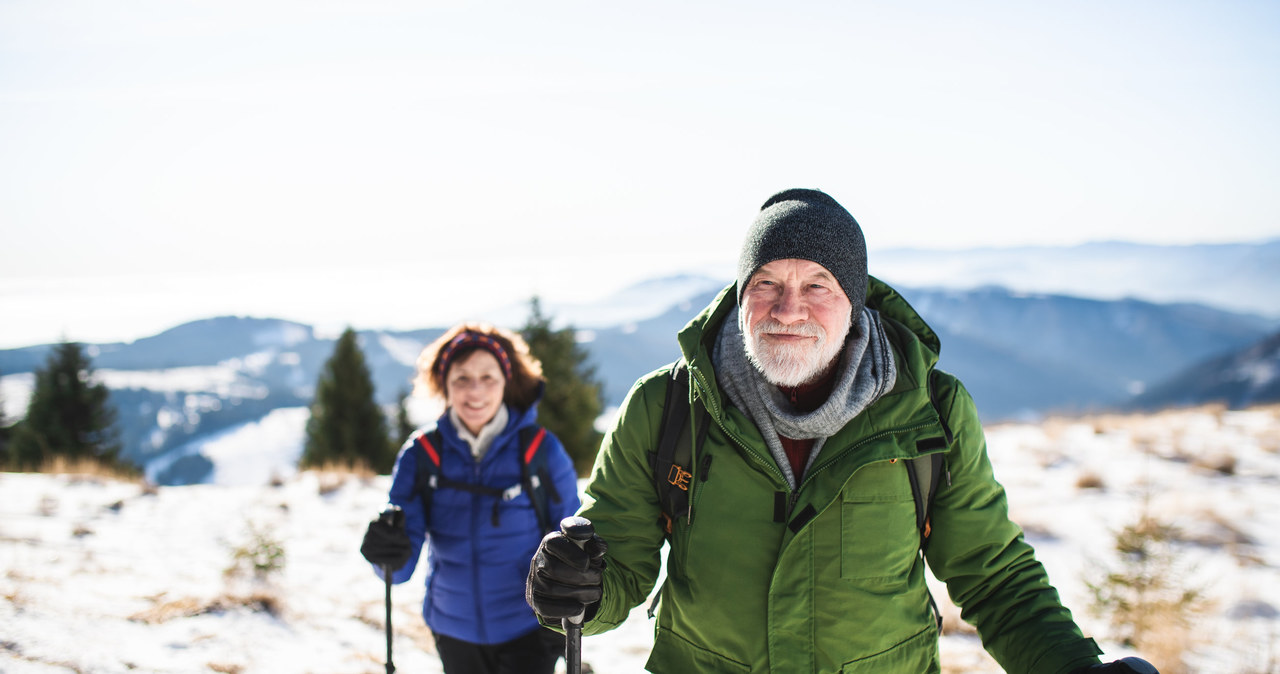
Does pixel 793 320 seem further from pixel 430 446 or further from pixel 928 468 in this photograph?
pixel 430 446

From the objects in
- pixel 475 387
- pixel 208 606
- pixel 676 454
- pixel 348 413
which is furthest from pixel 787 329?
pixel 348 413

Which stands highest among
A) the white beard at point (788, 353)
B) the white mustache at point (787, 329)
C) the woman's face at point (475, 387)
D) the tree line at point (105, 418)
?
the white mustache at point (787, 329)

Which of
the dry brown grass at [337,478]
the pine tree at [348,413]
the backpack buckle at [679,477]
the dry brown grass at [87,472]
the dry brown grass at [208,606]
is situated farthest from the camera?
the pine tree at [348,413]

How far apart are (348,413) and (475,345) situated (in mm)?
21373

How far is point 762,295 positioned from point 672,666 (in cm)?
126

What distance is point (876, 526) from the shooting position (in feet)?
6.21

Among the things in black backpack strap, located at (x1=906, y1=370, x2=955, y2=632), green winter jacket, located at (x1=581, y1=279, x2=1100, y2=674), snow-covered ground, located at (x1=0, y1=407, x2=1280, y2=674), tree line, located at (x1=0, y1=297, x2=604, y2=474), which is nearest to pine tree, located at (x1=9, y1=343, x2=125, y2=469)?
tree line, located at (x1=0, y1=297, x2=604, y2=474)

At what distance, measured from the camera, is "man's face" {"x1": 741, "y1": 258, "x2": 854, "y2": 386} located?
204 cm

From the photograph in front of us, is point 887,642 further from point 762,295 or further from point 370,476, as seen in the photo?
point 370,476

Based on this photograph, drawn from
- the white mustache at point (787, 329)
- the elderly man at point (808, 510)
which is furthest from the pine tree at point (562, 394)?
the white mustache at point (787, 329)

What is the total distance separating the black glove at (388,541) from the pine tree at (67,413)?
2416 cm

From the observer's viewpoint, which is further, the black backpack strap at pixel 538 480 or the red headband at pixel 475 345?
the red headband at pixel 475 345

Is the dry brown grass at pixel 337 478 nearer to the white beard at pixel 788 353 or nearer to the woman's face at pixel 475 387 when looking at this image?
the woman's face at pixel 475 387

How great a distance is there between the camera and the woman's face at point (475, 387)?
10.8 ft
